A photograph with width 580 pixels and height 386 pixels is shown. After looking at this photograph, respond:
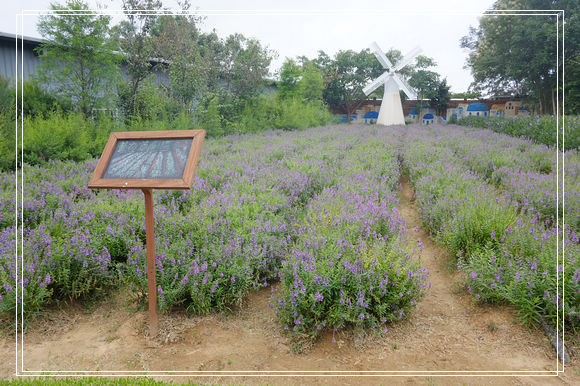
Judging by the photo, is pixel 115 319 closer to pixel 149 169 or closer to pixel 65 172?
pixel 149 169


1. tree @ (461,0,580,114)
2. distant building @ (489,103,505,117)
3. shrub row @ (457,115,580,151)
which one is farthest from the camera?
distant building @ (489,103,505,117)

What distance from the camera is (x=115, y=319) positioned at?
3588mm

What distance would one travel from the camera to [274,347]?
308cm

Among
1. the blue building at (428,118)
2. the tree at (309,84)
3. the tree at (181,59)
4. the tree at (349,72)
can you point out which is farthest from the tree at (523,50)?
the tree at (181,59)

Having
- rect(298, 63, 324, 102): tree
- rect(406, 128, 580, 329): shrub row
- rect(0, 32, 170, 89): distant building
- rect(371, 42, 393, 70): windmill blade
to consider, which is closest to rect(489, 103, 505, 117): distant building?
rect(371, 42, 393, 70): windmill blade

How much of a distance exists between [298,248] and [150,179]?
1.72 meters

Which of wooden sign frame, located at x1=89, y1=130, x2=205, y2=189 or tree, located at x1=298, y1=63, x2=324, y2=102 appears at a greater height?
tree, located at x1=298, y1=63, x2=324, y2=102

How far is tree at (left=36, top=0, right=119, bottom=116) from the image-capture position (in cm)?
1087

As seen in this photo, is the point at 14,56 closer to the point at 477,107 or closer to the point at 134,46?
the point at 134,46

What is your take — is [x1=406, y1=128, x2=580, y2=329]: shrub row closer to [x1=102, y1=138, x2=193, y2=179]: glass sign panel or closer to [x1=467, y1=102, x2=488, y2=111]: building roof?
[x1=102, y1=138, x2=193, y2=179]: glass sign panel

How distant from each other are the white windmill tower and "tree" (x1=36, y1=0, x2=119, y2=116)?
2608 cm

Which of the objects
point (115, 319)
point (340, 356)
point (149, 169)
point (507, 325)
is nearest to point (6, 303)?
point (115, 319)

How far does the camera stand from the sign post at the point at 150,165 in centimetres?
290

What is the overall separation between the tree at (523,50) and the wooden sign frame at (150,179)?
2381 centimetres
